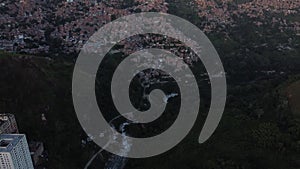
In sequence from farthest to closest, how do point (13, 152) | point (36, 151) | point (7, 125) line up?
point (36, 151) < point (7, 125) < point (13, 152)

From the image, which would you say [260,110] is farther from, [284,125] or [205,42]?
[205,42]

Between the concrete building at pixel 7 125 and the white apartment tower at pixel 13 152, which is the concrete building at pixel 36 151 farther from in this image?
the white apartment tower at pixel 13 152

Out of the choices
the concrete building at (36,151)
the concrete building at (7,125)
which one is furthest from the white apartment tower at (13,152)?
the concrete building at (36,151)

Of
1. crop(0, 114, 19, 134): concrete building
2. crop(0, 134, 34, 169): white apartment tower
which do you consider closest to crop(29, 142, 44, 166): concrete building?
crop(0, 114, 19, 134): concrete building

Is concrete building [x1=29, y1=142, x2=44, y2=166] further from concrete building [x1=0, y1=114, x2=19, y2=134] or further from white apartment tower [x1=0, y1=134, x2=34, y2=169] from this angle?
white apartment tower [x1=0, y1=134, x2=34, y2=169]

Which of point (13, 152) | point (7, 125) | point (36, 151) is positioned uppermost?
point (13, 152)

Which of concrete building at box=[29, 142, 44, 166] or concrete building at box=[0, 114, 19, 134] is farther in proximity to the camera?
concrete building at box=[29, 142, 44, 166]

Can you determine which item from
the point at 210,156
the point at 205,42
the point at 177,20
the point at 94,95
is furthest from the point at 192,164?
the point at 177,20


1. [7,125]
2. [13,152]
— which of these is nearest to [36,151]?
[7,125]

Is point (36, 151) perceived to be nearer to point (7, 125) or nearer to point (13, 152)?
point (7, 125)
